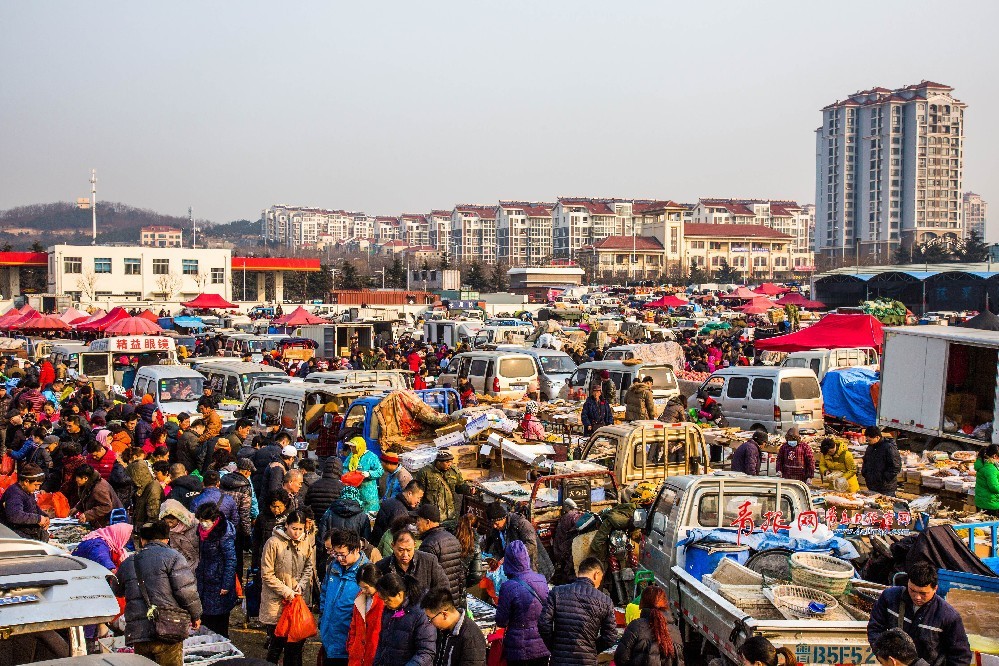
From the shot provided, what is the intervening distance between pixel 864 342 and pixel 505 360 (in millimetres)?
7412

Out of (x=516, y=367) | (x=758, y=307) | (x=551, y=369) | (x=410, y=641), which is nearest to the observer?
(x=410, y=641)

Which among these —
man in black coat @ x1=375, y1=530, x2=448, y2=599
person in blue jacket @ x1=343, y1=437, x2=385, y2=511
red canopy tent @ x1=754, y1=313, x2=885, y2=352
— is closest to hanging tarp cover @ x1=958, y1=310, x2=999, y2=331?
red canopy tent @ x1=754, y1=313, x2=885, y2=352

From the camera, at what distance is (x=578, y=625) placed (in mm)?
5617

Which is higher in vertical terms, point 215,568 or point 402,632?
point 402,632

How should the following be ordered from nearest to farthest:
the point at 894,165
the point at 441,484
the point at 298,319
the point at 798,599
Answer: the point at 798,599 → the point at 441,484 → the point at 298,319 → the point at 894,165

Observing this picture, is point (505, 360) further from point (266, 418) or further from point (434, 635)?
point (434, 635)

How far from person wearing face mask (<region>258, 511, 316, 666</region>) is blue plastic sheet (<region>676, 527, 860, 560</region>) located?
3014mm

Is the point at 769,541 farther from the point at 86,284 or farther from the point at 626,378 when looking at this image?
the point at 86,284

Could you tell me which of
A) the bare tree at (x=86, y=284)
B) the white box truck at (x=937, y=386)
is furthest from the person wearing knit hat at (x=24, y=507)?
the bare tree at (x=86, y=284)

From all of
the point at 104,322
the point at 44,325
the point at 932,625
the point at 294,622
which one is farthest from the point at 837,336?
the point at 44,325

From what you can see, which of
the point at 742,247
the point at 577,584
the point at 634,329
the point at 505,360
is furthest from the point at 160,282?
the point at 742,247

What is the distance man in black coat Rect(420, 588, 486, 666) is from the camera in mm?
5270

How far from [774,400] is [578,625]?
11.3 meters

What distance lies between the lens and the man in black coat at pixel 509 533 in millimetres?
7605
